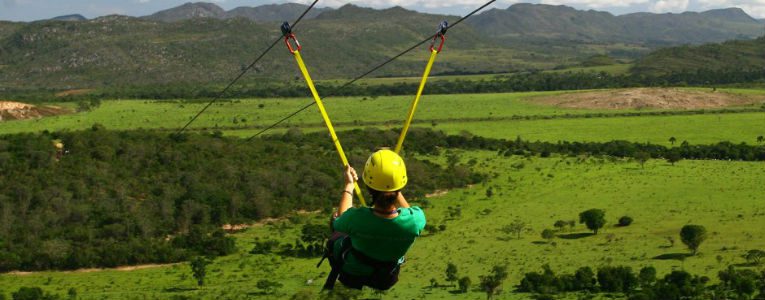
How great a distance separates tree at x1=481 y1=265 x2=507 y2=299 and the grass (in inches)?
27.6

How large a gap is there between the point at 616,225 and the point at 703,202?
10.7 metres

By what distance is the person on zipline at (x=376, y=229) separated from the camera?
636cm

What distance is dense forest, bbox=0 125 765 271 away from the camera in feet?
182

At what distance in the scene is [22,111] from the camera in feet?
405

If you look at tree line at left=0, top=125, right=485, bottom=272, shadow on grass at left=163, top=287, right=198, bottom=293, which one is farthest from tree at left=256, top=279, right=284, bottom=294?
tree line at left=0, top=125, right=485, bottom=272

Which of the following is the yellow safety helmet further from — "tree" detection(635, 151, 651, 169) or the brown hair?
"tree" detection(635, 151, 651, 169)

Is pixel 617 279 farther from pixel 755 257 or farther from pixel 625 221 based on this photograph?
pixel 625 221

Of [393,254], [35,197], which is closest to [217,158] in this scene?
[35,197]

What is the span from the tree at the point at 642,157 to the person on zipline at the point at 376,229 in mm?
77615

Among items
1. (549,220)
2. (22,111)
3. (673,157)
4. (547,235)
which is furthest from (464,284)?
(22,111)

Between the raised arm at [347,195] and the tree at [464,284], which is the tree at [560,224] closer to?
the tree at [464,284]

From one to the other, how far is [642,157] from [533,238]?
34.9 meters

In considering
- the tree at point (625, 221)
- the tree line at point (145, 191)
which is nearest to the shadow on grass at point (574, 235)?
the tree at point (625, 221)

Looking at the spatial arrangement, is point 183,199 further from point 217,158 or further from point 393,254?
point 393,254
